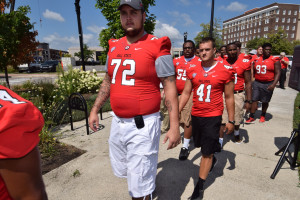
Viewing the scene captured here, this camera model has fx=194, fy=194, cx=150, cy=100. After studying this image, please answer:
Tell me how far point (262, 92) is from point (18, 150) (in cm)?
657

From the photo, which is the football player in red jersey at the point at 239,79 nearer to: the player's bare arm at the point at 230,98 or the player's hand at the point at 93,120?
the player's bare arm at the point at 230,98

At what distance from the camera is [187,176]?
320 cm

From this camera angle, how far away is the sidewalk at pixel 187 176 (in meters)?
2.78

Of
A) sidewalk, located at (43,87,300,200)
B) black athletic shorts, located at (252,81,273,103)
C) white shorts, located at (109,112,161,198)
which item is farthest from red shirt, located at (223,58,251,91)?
white shorts, located at (109,112,161,198)

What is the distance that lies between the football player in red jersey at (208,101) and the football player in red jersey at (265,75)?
145 inches

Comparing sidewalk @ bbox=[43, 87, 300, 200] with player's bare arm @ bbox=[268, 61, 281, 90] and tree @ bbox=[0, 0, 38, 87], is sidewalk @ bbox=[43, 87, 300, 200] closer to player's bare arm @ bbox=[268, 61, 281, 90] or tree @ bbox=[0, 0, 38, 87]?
player's bare arm @ bbox=[268, 61, 281, 90]

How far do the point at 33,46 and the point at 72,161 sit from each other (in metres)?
4.80

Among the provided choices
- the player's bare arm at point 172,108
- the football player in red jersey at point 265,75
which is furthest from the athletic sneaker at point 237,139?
the player's bare arm at point 172,108

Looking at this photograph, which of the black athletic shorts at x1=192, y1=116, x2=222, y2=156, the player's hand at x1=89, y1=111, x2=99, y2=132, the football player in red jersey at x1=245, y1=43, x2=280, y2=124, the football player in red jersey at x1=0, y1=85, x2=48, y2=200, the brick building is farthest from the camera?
the brick building

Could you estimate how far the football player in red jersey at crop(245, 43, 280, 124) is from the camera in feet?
18.5

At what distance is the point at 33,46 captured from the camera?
6504 millimetres

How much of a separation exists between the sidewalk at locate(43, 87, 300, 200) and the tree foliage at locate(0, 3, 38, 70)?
334 centimetres

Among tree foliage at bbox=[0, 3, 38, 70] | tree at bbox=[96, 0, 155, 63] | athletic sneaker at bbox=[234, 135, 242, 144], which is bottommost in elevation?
athletic sneaker at bbox=[234, 135, 242, 144]

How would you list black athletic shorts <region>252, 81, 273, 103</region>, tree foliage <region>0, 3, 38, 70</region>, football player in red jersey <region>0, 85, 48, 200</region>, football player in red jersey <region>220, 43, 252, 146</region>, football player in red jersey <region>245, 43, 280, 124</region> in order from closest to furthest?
football player in red jersey <region>0, 85, 48, 200</region> → football player in red jersey <region>220, 43, 252, 146</region> → tree foliage <region>0, 3, 38, 70</region> → football player in red jersey <region>245, 43, 280, 124</region> → black athletic shorts <region>252, 81, 273, 103</region>
